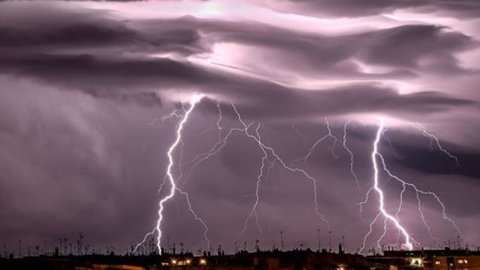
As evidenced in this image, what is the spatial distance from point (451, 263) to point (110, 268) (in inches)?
3296

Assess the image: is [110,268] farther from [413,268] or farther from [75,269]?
[413,268]

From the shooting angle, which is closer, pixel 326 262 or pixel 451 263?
pixel 326 262

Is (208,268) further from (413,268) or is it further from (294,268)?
(413,268)

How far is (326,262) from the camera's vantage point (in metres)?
121

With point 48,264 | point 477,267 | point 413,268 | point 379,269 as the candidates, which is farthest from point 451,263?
point 48,264

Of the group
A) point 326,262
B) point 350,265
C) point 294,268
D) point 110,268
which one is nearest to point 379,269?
point 350,265

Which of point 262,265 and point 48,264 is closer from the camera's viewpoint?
point 48,264

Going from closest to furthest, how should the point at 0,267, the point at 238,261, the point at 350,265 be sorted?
the point at 0,267 → the point at 238,261 → the point at 350,265

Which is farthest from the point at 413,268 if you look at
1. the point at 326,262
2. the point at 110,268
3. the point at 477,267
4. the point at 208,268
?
the point at 110,268

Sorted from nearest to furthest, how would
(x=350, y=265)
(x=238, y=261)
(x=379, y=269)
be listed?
(x=238, y=261) → (x=350, y=265) → (x=379, y=269)

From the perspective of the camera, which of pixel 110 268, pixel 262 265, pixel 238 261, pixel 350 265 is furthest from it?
pixel 350 265

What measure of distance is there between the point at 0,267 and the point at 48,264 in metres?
4.34

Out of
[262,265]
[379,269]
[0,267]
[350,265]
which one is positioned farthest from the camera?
[379,269]

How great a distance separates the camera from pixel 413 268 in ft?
479
